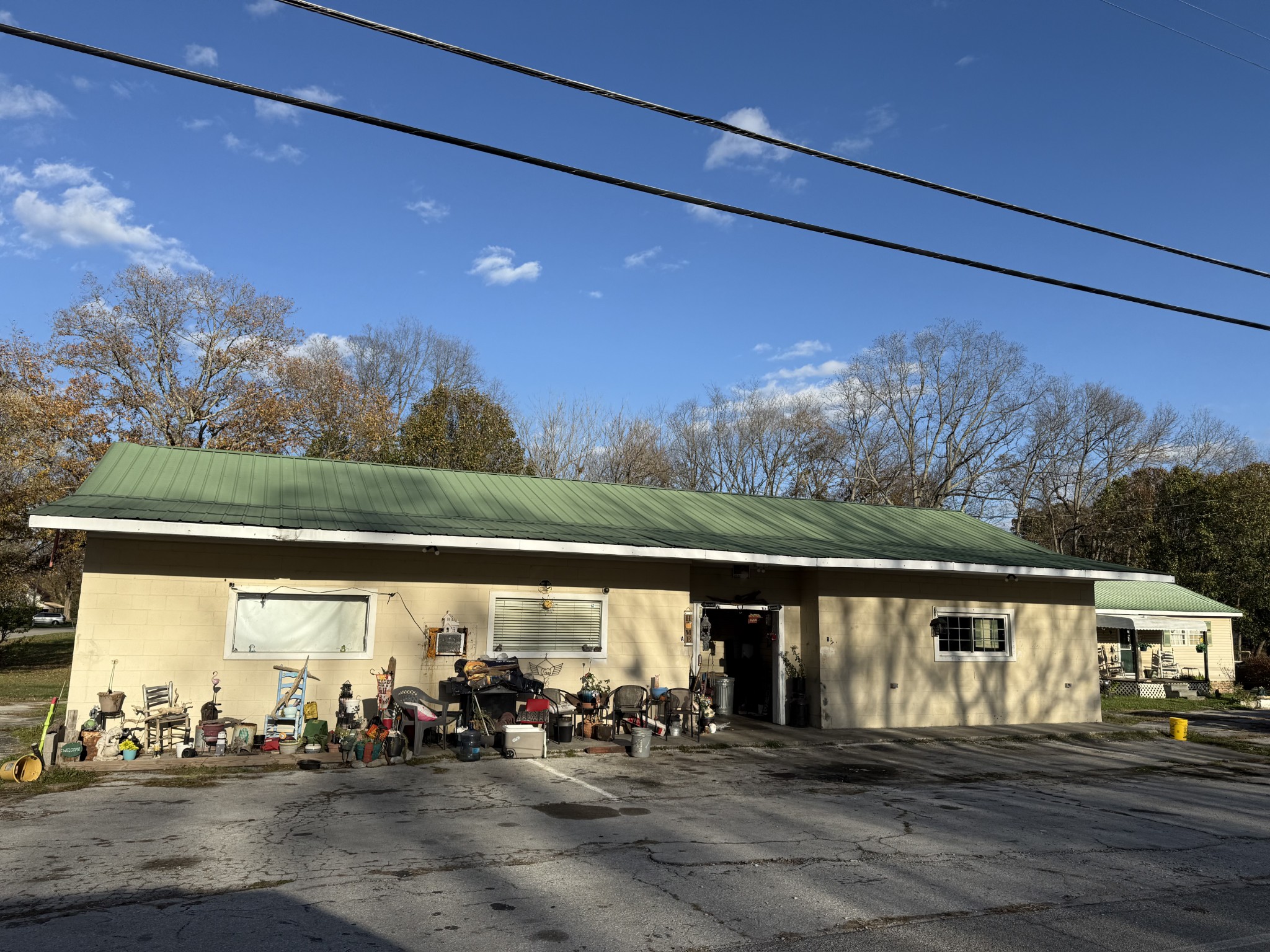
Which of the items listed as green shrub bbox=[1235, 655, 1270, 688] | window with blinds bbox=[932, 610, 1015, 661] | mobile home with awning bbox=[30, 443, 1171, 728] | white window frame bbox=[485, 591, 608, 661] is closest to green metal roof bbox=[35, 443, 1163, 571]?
mobile home with awning bbox=[30, 443, 1171, 728]

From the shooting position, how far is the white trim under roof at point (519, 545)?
425 inches

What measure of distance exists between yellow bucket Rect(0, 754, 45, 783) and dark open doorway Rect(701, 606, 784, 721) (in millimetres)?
10340

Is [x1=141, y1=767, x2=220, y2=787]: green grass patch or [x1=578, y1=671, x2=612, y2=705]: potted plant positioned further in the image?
[x1=578, y1=671, x2=612, y2=705]: potted plant

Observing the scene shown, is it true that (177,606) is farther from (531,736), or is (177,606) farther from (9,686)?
(9,686)

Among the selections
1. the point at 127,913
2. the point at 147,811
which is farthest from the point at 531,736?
the point at 127,913

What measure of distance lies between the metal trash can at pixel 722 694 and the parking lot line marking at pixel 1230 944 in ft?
37.5

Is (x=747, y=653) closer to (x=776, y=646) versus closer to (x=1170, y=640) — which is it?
(x=776, y=646)

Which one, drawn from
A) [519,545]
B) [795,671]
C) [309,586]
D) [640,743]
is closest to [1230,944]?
[640,743]

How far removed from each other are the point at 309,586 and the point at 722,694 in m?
7.92

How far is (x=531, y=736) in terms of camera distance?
1190 cm

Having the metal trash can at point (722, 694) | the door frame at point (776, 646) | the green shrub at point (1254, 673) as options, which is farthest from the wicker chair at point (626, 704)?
the green shrub at point (1254, 673)

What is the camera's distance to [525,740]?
38.9 feet

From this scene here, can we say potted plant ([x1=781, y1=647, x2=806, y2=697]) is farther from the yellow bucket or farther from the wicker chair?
the yellow bucket

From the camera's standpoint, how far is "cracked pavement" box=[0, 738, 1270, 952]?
5219 mm
